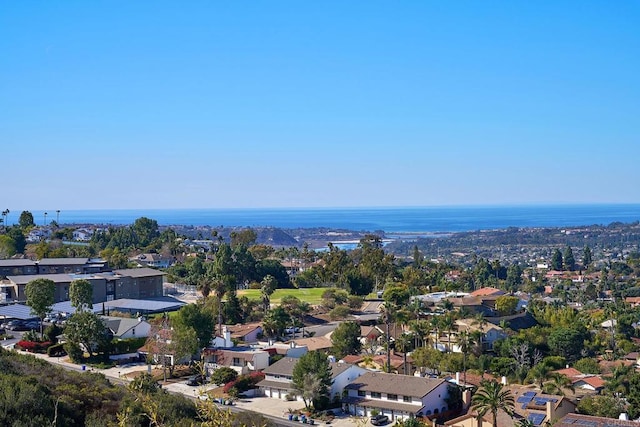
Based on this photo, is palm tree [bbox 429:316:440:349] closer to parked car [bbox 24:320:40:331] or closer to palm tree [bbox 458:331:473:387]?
palm tree [bbox 458:331:473:387]

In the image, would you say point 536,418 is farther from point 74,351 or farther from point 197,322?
point 74,351

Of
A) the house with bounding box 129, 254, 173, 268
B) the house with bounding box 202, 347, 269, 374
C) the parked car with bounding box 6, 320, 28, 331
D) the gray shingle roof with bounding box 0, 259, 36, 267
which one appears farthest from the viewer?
the house with bounding box 129, 254, 173, 268

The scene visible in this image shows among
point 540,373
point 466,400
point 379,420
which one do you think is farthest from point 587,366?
point 379,420

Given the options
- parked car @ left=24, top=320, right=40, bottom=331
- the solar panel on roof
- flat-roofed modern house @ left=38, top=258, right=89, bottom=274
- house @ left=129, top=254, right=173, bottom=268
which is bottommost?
the solar panel on roof

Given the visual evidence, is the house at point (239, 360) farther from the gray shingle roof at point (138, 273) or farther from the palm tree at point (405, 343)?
the gray shingle roof at point (138, 273)

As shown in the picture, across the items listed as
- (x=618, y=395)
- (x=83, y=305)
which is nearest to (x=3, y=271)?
(x=83, y=305)

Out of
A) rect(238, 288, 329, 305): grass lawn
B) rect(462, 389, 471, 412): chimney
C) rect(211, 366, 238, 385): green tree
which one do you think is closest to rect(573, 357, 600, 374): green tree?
rect(462, 389, 471, 412): chimney

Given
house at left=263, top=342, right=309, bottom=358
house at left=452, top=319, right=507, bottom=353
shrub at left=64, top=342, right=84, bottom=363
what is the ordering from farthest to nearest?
house at left=452, top=319, right=507, bottom=353 → house at left=263, top=342, right=309, bottom=358 → shrub at left=64, top=342, right=84, bottom=363

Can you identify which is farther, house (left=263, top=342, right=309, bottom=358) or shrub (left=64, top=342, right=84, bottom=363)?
house (left=263, top=342, right=309, bottom=358)
